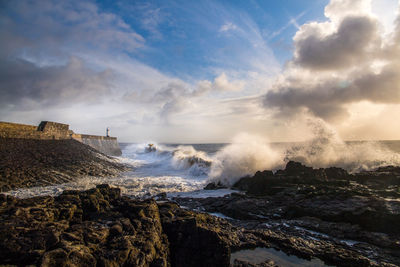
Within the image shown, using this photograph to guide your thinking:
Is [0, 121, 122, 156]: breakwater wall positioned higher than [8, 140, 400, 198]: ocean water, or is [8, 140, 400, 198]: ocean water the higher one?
[0, 121, 122, 156]: breakwater wall

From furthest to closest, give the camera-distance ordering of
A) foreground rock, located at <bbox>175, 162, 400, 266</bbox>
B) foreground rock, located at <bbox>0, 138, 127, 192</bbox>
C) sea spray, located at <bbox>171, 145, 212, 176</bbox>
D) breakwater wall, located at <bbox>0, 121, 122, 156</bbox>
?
sea spray, located at <bbox>171, 145, 212, 176</bbox>, breakwater wall, located at <bbox>0, 121, 122, 156</bbox>, foreground rock, located at <bbox>0, 138, 127, 192</bbox>, foreground rock, located at <bbox>175, 162, 400, 266</bbox>

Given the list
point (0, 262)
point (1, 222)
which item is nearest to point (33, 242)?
point (0, 262)

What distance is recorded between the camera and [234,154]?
17172mm

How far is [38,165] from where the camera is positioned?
15156 mm

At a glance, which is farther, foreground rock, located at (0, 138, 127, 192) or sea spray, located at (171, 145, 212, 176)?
sea spray, located at (171, 145, 212, 176)

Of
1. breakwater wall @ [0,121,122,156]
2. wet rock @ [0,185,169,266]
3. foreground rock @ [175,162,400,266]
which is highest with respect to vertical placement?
breakwater wall @ [0,121,122,156]

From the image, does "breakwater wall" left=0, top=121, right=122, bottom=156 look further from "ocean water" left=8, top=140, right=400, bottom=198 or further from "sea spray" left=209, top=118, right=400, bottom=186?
"sea spray" left=209, top=118, right=400, bottom=186

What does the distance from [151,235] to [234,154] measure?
13761mm

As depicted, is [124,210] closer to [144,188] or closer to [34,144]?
[144,188]

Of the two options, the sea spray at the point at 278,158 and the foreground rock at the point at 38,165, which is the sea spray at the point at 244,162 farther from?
the foreground rock at the point at 38,165

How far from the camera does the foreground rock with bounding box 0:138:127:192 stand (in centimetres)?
1247

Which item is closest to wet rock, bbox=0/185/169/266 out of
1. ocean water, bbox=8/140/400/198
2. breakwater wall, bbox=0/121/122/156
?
ocean water, bbox=8/140/400/198

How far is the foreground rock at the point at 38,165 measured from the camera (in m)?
12.5

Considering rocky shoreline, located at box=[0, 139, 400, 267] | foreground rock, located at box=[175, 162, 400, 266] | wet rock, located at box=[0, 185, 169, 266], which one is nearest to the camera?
wet rock, located at box=[0, 185, 169, 266]
